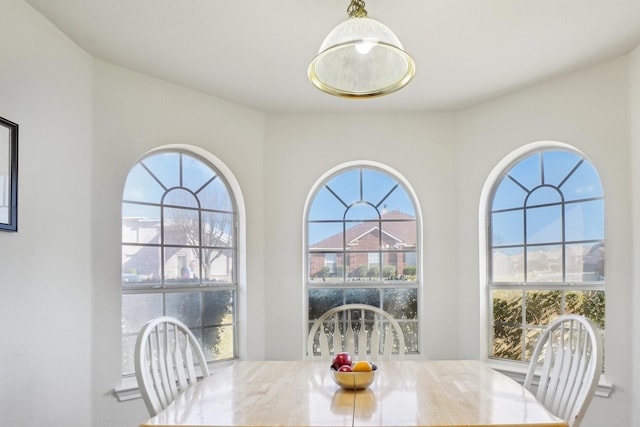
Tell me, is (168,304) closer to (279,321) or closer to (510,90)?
(279,321)

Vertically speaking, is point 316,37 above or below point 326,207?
above

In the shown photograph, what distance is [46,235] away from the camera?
8.00 ft

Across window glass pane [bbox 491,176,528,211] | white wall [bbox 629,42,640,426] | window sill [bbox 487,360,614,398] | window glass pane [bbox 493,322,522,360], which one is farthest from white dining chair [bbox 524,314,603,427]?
window glass pane [bbox 491,176,528,211]

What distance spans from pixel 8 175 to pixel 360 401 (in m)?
1.73

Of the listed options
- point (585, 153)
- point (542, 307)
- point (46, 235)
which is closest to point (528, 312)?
point (542, 307)

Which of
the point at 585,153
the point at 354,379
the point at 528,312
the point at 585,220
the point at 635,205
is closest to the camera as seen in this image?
the point at 354,379

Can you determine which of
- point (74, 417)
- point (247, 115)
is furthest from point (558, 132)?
point (74, 417)

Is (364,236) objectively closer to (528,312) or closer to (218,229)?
(218,229)

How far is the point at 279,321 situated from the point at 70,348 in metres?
1.53

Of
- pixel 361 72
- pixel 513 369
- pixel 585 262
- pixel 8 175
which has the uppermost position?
pixel 361 72

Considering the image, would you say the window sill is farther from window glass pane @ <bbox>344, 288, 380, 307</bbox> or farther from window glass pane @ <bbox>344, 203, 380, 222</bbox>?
window glass pane @ <bbox>344, 203, 380, 222</bbox>

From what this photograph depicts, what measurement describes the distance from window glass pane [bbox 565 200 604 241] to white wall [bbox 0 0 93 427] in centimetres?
289

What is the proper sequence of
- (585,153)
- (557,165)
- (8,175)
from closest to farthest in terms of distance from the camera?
(8,175) → (585,153) → (557,165)

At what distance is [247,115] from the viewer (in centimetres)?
377
